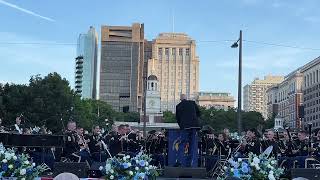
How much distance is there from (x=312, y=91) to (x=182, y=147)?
134 metres

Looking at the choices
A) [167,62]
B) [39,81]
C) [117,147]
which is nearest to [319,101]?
[167,62]

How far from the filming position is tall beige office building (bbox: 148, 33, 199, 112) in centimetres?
16850

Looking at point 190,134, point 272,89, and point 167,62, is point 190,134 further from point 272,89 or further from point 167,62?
point 272,89

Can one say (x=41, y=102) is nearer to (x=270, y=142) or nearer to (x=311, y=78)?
(x=270, y=142)

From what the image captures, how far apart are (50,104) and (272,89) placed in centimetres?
14533

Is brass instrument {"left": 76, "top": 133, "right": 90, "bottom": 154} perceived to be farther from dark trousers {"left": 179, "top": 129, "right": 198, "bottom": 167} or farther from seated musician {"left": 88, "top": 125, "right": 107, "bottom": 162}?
dark trousers {"left": 179, "top": 129, "right": 198, "bottom": 167}

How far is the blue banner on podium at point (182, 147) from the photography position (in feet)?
49.1

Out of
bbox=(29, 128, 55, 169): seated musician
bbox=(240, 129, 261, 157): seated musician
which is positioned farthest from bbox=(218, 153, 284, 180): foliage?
bbox=(29, 128, 55, 169): seated musician

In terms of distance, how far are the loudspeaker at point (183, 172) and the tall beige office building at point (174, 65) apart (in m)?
152

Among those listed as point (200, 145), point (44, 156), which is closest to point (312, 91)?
point (200, 145)

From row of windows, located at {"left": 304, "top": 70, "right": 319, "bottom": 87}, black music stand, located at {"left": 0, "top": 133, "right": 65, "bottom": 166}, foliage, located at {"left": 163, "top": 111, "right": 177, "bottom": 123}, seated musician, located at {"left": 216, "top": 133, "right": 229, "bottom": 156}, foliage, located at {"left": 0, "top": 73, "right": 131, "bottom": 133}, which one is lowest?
foliage, located at {"left": 163, "top": 111, "right": 177, "bottom": 123}

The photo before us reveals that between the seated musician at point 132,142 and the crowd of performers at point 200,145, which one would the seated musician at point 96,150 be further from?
the seated musician at point 132,142

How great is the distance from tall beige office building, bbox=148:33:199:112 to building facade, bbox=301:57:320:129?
35.3 m

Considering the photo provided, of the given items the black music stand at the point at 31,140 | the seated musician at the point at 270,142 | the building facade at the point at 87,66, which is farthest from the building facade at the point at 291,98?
the black music stand at the point at 31,140
